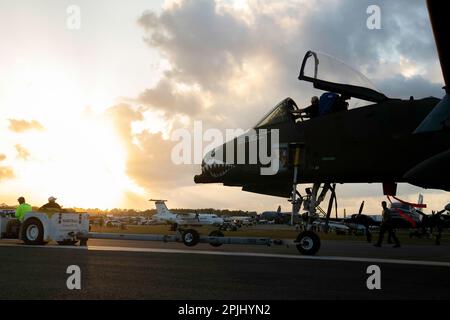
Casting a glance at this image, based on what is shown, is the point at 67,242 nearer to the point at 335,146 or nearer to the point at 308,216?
the point at 308,216

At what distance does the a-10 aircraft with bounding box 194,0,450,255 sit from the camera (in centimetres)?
1122

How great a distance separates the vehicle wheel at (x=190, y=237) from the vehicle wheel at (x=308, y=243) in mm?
3963

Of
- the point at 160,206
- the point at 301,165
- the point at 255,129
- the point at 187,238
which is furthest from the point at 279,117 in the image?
the point at 160,206

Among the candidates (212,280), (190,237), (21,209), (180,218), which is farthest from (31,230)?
(180,218)

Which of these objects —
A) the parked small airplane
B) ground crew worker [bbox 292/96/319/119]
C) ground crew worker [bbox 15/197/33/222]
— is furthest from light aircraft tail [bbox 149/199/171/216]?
ground crew worker [bbox 292/96/319/119]

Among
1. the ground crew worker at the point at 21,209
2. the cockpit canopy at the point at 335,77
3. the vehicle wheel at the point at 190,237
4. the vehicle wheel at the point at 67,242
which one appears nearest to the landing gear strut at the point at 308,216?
the cockpit canopy at the point at 335,77

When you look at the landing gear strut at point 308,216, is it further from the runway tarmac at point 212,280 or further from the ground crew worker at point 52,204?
the ground crew worker at point 52,204

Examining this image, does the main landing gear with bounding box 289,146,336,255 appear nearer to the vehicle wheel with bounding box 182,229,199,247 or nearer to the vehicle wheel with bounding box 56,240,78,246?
the vehicle wheel with bounding box 182,229,199,247

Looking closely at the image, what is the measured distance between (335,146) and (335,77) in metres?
1.84

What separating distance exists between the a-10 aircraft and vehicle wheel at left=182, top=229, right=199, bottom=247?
206 centimetres

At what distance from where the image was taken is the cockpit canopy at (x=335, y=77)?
40.5 feet
